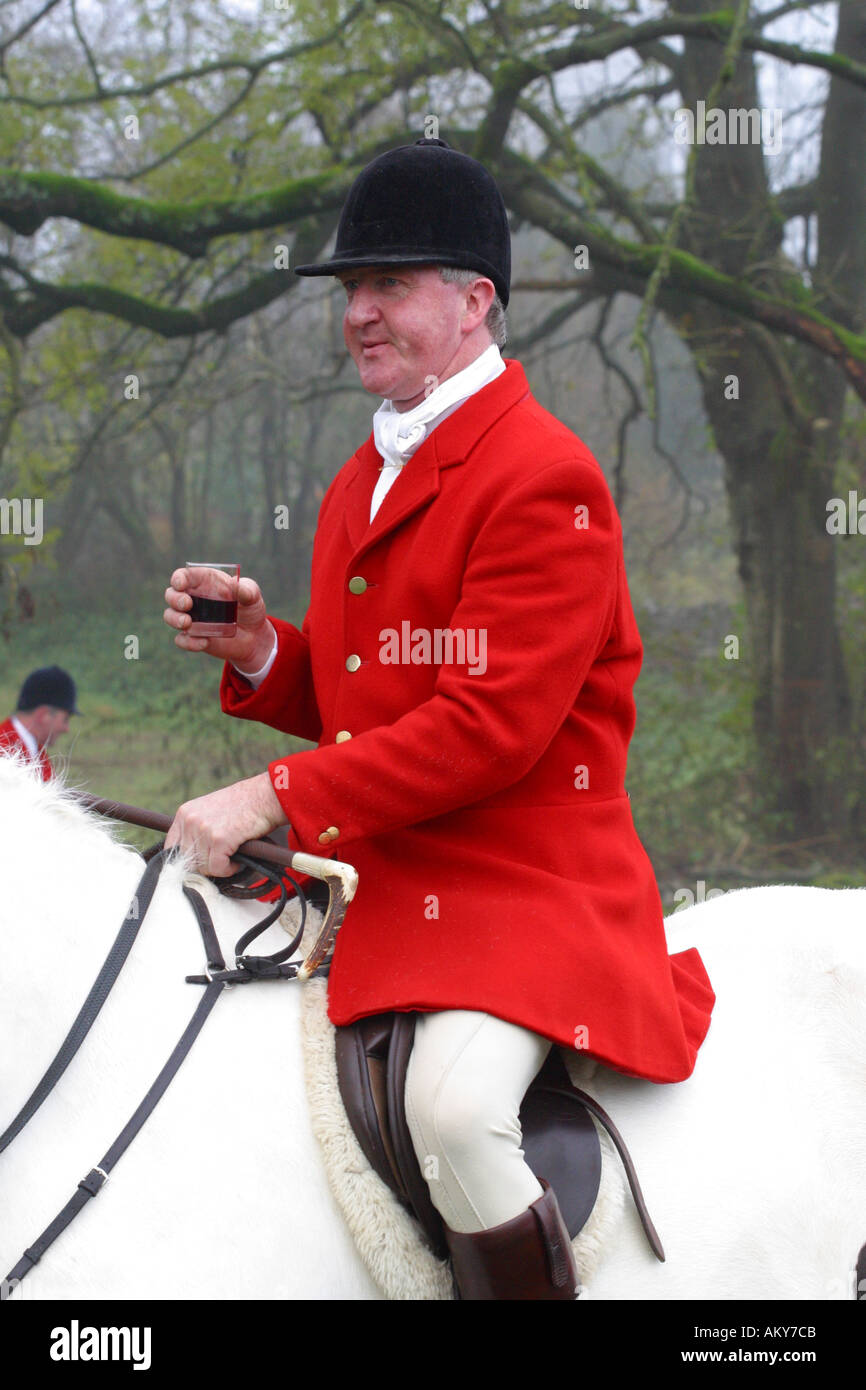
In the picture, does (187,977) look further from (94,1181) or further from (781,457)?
(781,457)

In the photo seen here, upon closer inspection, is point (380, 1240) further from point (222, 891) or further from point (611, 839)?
point (611, 839)

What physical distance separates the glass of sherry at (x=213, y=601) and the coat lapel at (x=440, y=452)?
0.90ft

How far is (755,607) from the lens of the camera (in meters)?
8.31

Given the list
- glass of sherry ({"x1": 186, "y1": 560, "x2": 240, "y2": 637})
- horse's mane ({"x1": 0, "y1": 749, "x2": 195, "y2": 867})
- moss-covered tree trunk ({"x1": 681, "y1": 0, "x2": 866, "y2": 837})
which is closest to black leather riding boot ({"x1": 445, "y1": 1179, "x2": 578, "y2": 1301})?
horse's mane ({"x1": 0, "y1": 749, "x2": 195, "y2": 867})

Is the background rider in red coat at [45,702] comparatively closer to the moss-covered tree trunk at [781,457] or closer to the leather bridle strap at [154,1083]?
the leather bridle strap at [154,1083]

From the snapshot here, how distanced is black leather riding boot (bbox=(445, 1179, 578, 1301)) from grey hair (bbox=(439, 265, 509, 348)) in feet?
5.22

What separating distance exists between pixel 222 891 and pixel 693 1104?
38.2 inches

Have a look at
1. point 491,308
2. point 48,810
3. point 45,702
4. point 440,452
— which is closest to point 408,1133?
point 48,810

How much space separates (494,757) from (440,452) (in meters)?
0.60

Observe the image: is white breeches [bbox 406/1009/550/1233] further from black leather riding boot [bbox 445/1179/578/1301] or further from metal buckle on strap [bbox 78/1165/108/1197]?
metal buckle on strap [bbox 78/1165/108/1197]

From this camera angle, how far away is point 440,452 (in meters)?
2.20

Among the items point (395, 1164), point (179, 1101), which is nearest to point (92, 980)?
point (179, 1101)

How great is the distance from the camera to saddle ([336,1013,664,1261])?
1.97 metres

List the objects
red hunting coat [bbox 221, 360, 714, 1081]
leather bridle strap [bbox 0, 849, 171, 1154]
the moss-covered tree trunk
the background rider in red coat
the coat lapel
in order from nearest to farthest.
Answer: leather bridle strap [bbox 0, 849, 171, 1154], red hunting coat [bbox 221, 360, 714, 1081], the coat lapel, the background rider in red coat, the moss-covered tree trunk
